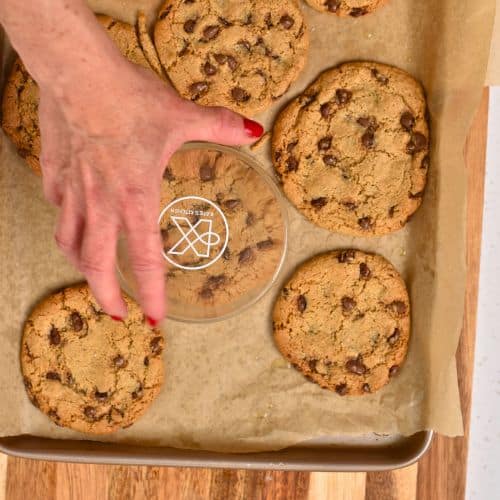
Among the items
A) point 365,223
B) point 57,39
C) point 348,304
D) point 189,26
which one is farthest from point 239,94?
point 57,39

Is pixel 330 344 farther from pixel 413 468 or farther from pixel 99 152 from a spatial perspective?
pixel 99 152

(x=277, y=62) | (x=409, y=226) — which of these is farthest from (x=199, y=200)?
(x=409, y=226)

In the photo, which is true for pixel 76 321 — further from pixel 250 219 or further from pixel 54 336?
pixel 250 219

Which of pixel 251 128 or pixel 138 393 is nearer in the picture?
pixel 251 128

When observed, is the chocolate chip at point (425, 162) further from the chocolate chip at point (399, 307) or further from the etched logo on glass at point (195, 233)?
the etched logo on glass at point (195, 233)

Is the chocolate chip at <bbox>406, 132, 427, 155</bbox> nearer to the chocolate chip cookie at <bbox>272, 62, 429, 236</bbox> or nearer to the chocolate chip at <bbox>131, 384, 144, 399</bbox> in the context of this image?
the chocolate chip cookie at <bbox>272, 62, 429, 236</bbox>

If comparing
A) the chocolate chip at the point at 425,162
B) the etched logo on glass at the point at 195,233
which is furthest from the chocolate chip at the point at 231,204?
the chocolate chip at the point at 425,162

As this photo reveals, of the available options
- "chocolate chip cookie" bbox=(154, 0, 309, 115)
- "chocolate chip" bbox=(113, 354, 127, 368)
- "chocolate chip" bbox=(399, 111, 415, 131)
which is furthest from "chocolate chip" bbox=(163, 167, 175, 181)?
"chocolate chip" bbox=(399, 111, 415, 131)
